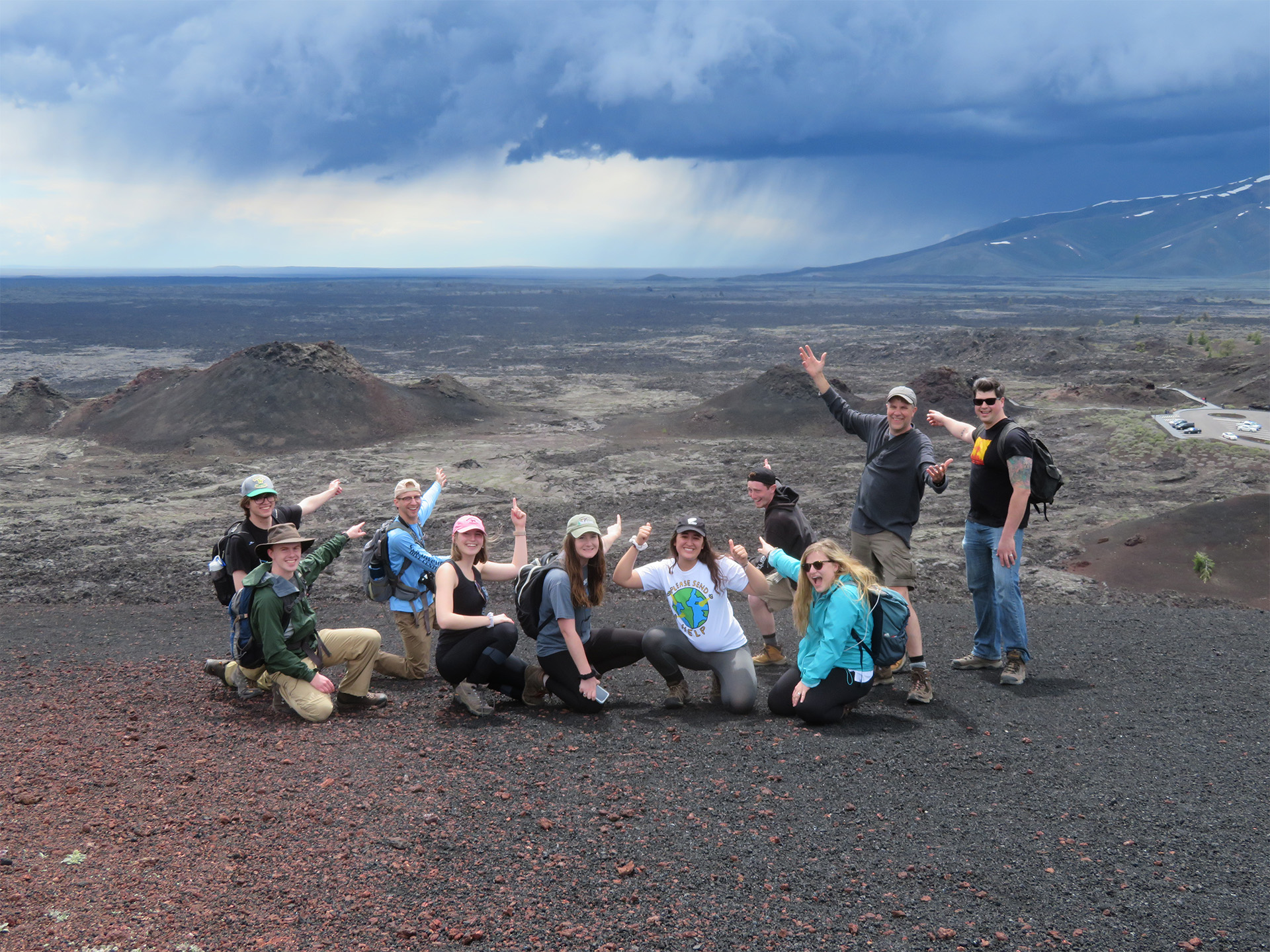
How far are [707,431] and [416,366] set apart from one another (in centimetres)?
3151

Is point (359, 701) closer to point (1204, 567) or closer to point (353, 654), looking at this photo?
point (353, 654)

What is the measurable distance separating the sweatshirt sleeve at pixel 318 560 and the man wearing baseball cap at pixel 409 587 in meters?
0.50

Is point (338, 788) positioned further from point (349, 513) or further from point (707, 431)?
point (707, 431)

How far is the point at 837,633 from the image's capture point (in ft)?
20.6

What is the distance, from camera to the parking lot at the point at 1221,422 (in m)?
25.4

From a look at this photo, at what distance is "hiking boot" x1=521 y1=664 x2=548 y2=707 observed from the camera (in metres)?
7.00

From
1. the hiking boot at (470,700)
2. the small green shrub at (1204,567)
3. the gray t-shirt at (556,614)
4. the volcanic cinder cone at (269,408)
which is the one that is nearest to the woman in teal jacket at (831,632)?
the gray t-shirt at (556,614)

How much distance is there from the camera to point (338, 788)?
5.24m

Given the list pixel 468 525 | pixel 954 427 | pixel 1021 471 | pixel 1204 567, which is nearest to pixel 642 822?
pixel 468 525

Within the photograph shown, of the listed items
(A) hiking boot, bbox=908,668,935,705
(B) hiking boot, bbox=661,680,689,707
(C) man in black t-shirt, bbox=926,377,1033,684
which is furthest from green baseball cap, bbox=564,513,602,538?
(C) man in black t-shirt, bbox=926,377,1033,684

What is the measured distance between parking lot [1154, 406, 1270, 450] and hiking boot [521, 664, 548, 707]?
23894 millimetres

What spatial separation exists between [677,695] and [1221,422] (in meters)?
28.1

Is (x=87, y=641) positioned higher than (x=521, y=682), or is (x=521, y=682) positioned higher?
(x=521, y=682)

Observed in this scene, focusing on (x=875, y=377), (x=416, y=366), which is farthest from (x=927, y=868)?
(x=416, y=366)
